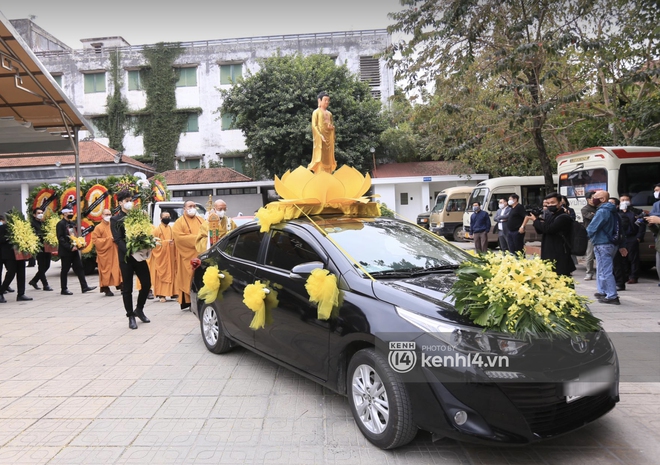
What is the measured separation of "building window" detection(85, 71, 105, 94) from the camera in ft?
108

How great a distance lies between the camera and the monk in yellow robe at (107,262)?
10.1 m

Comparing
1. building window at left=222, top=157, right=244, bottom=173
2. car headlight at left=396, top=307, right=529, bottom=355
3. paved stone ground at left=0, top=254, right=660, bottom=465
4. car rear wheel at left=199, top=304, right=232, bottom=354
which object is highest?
building window at left=222, top=157, right=244, bottom=173

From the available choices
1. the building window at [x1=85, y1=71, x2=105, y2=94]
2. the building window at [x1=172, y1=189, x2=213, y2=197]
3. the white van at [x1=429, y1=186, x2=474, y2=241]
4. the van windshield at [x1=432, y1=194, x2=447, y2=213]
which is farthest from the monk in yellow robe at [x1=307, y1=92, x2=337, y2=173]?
the building window at [x1=85, y1=71, x2=105, y2=94]

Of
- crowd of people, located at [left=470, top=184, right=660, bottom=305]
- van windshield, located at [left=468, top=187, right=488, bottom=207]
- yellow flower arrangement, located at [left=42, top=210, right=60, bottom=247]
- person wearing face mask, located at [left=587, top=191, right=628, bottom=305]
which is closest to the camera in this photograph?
crowd of people, located at [left=470, top=184, right=660, bottom=305]

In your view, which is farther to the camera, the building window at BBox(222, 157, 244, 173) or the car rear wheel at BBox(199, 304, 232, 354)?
the building window at BBox(222, 157, 244, 173)

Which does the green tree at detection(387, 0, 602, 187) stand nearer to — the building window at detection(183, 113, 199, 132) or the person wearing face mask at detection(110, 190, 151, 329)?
the person wearing face mask at detection(110, 190, 151, 329)

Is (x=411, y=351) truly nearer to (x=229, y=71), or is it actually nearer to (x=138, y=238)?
(x=138, y=238)

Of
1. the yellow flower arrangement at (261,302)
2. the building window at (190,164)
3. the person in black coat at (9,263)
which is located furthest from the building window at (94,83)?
the yellow flower arrangement at (261,302)

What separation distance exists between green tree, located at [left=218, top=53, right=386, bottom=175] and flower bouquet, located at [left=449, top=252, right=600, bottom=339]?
22.5m

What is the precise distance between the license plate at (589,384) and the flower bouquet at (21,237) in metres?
9.86

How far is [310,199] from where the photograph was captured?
4719 mm

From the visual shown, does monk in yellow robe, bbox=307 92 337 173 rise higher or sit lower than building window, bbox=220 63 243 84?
lower

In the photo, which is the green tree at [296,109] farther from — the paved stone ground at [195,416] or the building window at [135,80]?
the paved stone ground at [195,416]

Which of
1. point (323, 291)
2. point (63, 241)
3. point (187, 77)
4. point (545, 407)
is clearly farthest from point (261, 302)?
point (187, 77)
